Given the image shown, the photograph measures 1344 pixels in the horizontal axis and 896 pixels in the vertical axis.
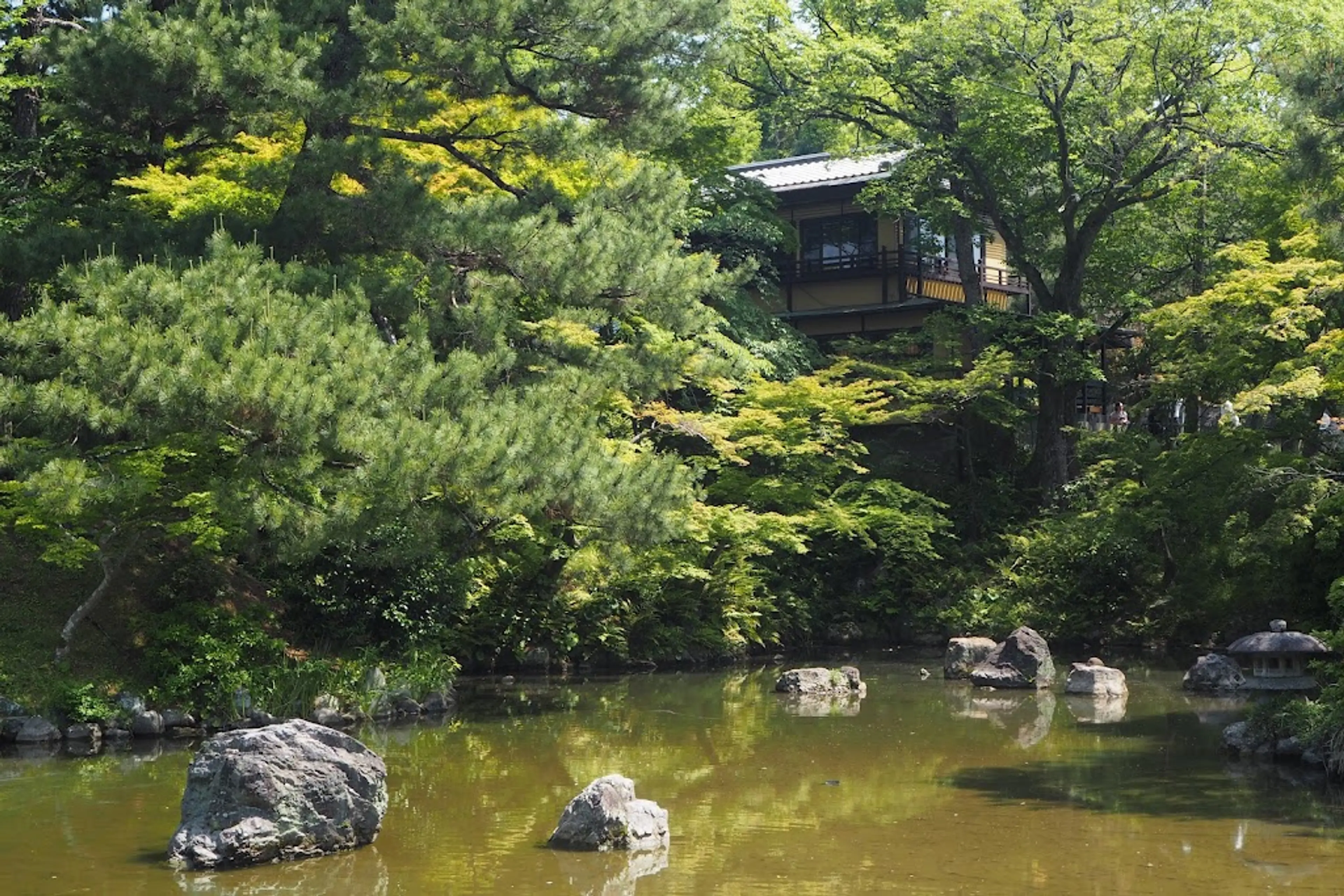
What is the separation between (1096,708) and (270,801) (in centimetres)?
1103

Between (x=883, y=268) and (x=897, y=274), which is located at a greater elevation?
(x=883, y=268)

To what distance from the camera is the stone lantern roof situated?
527 inches

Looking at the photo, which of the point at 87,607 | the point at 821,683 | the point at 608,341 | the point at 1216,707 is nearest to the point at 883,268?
the point at 608,341

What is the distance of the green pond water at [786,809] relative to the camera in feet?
29.1

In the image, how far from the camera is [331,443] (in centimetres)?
1395

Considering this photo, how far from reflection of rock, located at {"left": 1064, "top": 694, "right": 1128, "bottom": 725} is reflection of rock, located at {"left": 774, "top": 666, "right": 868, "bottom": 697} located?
104 inches

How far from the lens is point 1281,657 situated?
1355 centimetres

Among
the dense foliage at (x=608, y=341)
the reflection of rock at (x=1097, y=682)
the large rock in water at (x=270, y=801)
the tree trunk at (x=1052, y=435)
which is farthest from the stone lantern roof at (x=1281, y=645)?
the tree trunk at (x=1052, y=435)

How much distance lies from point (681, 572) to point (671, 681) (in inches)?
65.2

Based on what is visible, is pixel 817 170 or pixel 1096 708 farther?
pixel 817 170

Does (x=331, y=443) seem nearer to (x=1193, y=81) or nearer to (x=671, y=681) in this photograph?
(x=671, y=681)

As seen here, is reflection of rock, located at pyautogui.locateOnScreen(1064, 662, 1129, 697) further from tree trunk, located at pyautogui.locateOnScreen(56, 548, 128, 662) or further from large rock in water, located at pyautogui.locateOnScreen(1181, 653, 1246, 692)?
tree trunk, located at pyautogui.locateOnScreen(56, 548, 128, 662)

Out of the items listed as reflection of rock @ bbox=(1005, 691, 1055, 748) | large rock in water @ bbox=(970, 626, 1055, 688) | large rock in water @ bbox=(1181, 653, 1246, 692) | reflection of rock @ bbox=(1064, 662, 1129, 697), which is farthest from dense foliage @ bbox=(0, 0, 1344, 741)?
large rock in water @ bbox=(970, 626, 1055, 688)

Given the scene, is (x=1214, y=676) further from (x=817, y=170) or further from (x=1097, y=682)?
(x=817, y=170)
